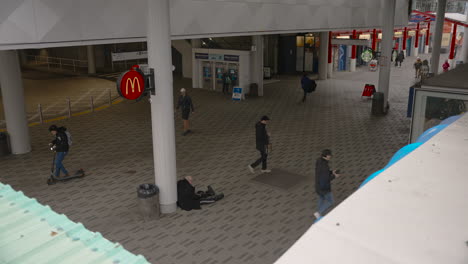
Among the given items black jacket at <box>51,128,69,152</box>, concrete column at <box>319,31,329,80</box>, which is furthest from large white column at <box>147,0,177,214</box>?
concrete column at <box>319,31,329,80</box>

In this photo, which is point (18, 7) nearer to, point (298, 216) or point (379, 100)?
point (298, 216)

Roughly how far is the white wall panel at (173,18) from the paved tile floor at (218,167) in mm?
3483

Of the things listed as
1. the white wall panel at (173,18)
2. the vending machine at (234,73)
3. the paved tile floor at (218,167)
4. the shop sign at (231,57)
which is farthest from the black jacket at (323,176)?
the vending machine at (234,73)

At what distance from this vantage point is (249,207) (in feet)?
30.1

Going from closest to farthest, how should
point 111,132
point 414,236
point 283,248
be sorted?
point 414,236 < point 283,248 < point 111,132

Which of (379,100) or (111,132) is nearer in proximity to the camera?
(111,132)

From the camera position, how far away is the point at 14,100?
12273mm

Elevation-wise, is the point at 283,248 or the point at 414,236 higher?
the point at 414,236

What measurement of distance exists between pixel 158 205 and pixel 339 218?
22.9 ft

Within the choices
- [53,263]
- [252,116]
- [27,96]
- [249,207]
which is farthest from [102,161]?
[27,96]

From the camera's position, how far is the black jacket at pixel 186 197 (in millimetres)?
8930

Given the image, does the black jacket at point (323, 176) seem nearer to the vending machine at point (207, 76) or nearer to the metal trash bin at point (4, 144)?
the metal trash bin at point (4, 144)

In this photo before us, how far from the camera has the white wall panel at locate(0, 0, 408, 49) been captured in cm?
771

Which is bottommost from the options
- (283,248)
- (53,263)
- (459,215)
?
(283,248)
